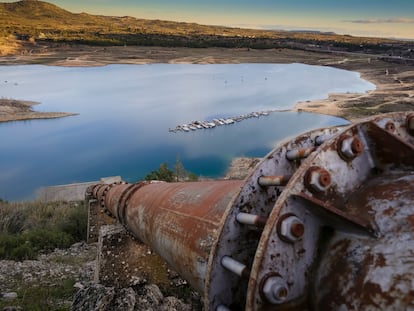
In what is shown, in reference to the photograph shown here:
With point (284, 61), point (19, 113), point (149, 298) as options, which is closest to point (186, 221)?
point (149, 298)

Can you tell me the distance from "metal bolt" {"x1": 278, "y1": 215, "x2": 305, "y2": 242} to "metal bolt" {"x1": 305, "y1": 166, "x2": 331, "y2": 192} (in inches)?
4.2

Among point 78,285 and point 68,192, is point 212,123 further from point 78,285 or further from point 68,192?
point 78,285

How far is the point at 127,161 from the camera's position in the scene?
80.1 ft

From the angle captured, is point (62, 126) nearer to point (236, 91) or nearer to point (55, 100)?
point (55, 100)

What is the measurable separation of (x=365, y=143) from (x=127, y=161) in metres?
23.5

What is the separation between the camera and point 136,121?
104 ft

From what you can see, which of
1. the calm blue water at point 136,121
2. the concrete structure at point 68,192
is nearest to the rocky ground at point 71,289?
the concrete structure at point 68,192

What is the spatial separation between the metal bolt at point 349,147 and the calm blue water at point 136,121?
67.6 ft

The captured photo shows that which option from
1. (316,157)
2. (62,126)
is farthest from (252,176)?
(62,126)

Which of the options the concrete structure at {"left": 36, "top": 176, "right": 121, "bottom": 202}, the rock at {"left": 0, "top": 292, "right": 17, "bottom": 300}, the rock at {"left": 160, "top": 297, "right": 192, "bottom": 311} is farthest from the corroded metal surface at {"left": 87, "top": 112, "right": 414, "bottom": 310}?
the concrete structure at {"left": 36, "top": 176, "right": 121, "bottom": 202}

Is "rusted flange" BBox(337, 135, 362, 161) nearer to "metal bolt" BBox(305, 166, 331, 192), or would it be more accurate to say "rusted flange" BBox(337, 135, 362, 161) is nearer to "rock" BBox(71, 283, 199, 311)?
"metal bolt" BBox(305, 166, 331, 192)

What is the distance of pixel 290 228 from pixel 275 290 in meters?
0.18

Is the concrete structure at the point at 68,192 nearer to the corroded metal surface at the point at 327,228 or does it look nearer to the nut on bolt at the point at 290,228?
the corroded metal surface at the point at 327,228

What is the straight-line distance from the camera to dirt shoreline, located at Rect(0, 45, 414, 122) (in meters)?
33.9
